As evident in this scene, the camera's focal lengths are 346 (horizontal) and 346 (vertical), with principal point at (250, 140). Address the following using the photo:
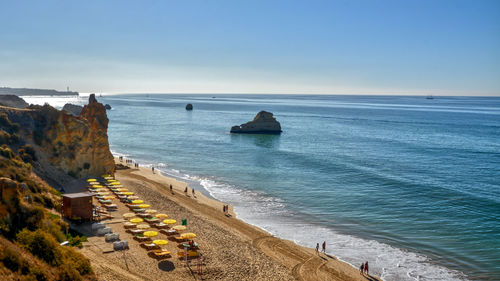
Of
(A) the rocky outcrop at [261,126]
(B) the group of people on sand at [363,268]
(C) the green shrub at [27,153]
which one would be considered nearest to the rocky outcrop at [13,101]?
(C) the green shrub at [27,153]

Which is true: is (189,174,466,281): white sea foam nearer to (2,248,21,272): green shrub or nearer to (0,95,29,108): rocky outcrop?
(2,248,21,272): green shrub

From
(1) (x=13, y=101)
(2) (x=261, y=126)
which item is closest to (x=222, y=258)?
(1) (x=13, y=101)

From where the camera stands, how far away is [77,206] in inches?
1102

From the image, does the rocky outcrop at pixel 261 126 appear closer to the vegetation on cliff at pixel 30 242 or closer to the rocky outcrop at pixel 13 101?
the rocky outcrop at pixel 13 101

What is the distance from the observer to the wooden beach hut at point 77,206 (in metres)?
27.7

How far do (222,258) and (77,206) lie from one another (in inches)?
508

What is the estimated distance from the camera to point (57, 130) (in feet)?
128

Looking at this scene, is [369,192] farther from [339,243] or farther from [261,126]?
[261,126]

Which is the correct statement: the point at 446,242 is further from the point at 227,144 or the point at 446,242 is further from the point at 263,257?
the point at 227,144

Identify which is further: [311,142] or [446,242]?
[311,142]

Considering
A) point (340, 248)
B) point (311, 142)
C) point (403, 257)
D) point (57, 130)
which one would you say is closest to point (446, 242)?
point (403, 257)

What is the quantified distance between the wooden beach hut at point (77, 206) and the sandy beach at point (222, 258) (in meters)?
1.90

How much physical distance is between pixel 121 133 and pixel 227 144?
125ft

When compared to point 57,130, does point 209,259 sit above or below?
below
